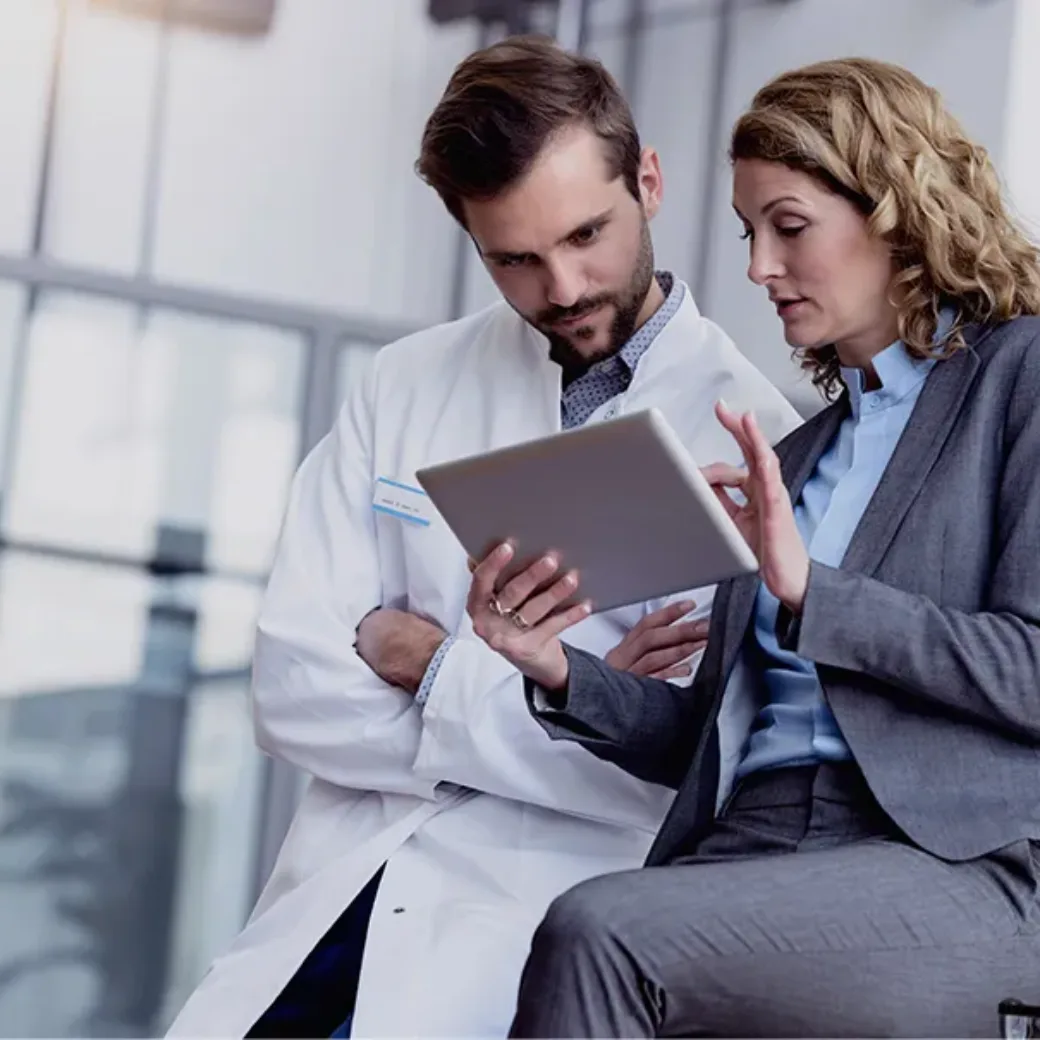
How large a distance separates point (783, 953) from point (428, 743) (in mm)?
579

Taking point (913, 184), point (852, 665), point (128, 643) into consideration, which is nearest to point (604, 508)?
point (852, 665)

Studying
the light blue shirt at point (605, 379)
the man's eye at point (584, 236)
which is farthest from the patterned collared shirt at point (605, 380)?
the man's eye at point (584, 236)

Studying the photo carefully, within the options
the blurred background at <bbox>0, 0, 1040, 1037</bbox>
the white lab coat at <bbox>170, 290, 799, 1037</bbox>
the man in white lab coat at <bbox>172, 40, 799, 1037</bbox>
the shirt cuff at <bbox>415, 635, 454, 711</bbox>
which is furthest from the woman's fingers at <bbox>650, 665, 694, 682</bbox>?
the blurred background at <bbox>0, 0, 1040, 1037</bbox>

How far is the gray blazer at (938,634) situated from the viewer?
1529 mm

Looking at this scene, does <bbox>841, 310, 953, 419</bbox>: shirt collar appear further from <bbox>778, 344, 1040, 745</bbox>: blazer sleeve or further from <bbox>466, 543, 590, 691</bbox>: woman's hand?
<bbox>466, 543, 590, 691</bbox>: woman's hand

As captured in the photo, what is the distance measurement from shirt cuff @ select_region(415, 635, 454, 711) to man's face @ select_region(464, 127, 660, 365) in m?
0.38

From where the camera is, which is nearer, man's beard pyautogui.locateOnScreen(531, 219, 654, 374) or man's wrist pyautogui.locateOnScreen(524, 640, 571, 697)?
man's wrist pyautogui.locateOnScreen(524, 640, 571, 697)

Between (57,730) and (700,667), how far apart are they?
217 centimetres

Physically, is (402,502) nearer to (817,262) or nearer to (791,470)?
(791,470)

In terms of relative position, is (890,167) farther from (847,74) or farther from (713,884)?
(713,884)

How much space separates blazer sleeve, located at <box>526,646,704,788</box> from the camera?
1785 millimetres

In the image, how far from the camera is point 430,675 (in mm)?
1972

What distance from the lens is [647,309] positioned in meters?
2.19

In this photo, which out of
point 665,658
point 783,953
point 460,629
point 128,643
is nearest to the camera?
point 783,953
